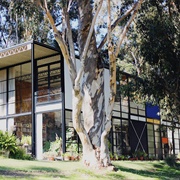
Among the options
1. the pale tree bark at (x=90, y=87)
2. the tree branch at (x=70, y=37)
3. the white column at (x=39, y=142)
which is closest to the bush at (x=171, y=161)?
the white column at (x=39, y=142)

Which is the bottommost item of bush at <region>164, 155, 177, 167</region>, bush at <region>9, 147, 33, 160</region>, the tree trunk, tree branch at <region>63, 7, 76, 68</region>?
bush at <region>164, 155, 177, 167</region>

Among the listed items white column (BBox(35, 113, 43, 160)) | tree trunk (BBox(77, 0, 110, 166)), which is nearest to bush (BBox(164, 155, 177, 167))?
white column (BBox(35, 113, 43, 160))

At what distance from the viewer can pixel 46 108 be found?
64.3 ft

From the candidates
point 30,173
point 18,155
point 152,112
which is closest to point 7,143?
point 18,155

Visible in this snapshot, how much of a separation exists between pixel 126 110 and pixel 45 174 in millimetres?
14820

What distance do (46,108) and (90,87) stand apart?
7.52 metres

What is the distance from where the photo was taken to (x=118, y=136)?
23.3 meters

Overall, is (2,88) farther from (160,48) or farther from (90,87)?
(90,87)

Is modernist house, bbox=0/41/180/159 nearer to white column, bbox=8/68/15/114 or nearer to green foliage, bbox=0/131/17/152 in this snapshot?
white column, bbox=8/68/15/114

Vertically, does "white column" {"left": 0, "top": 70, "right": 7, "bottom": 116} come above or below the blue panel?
above

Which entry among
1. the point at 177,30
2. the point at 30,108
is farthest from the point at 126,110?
the point at 177,30

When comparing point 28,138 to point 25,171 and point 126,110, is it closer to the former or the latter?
point 126,110

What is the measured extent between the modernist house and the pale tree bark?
245 inches

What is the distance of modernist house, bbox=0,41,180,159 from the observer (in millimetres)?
19359
